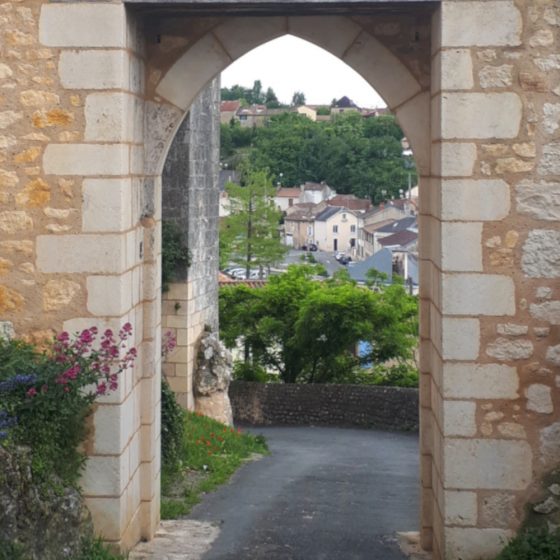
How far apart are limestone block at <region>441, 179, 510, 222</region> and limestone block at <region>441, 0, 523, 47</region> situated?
76cm

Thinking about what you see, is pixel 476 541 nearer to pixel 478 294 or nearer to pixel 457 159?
pixel 478 294

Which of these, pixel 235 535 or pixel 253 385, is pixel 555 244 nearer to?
pixel 235 535

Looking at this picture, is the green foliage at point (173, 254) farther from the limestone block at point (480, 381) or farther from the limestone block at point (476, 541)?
the limestone block at point (476, 541)

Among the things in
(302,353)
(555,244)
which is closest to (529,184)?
(555,244)

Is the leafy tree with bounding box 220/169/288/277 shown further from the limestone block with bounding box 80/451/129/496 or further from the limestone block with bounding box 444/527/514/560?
the limestone block with bounding box 444/527/514/560

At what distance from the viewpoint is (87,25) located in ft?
19.4

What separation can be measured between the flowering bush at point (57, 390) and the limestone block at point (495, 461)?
6.32 ft

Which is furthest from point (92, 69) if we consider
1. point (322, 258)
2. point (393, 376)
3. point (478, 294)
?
point (322, 258)

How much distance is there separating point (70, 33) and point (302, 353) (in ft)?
45.5

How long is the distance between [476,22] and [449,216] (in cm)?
106

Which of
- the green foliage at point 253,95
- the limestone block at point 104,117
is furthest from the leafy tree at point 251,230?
the green foliage at point 253,95

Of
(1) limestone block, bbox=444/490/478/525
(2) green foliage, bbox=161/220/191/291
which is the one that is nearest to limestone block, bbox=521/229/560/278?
(1) limestone block, bbox=444/490/478/525

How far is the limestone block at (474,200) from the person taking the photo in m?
5.86

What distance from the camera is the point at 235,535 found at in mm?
7316
